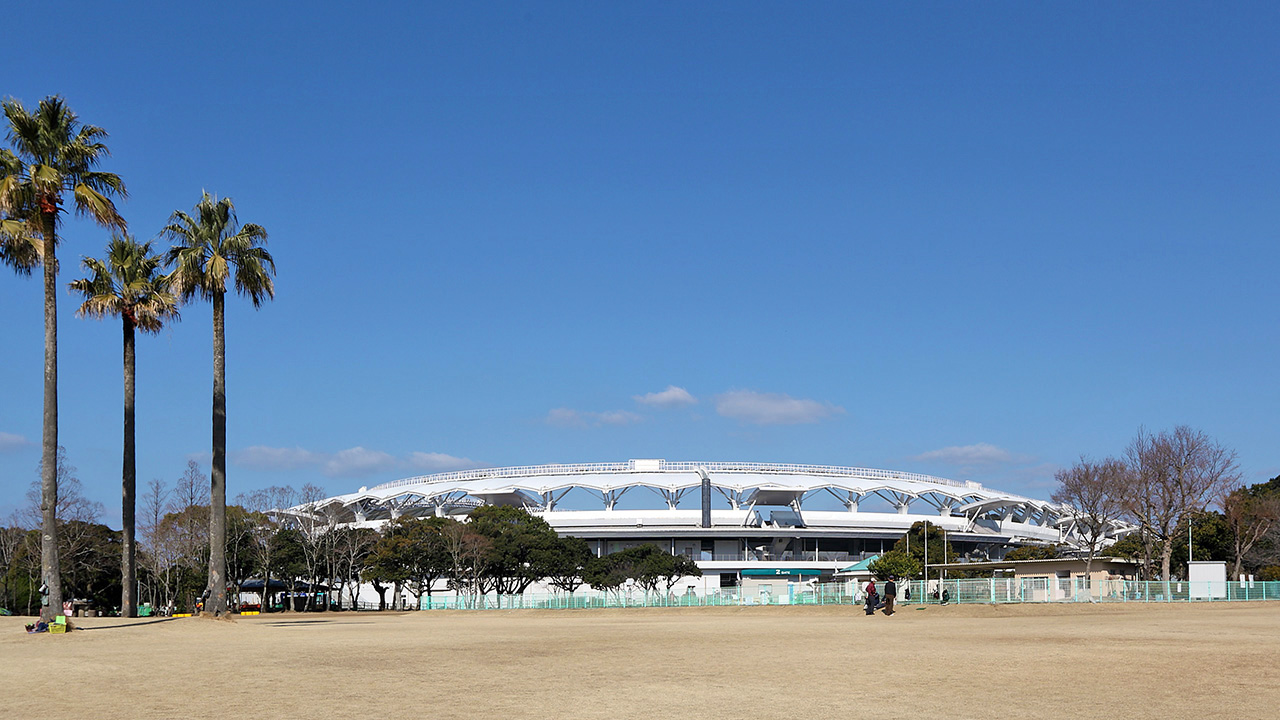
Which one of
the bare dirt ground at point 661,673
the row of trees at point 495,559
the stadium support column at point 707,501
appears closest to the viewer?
the bare dirt ground at point 661,673

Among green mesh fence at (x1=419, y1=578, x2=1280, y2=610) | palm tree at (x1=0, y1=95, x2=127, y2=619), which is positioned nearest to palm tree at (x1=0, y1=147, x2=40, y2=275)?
palm tree at (x1=0, y1=95, x2=127, y2=619)

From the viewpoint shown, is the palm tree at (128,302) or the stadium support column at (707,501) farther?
the stadium support column at (707,501)

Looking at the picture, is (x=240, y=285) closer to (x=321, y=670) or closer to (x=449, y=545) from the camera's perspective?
(x=321, y=670)

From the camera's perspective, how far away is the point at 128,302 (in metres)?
38.3

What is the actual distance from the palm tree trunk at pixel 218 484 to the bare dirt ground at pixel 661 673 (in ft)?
16.1

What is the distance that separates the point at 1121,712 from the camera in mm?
12555

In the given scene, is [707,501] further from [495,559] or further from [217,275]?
[217,275]

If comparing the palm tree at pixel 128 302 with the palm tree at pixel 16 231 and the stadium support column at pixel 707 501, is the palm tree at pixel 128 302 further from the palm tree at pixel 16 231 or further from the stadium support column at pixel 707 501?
the stadium support column at pixel 707 501

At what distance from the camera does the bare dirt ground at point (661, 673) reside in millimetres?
13258

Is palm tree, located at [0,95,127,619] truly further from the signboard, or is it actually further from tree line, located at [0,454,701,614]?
the signboard

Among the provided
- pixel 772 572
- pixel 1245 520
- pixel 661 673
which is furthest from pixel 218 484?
pixel 772 572

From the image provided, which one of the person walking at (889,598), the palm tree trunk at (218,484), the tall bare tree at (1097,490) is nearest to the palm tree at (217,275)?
the palm tree trunk at (218,484)

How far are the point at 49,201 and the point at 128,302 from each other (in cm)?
776

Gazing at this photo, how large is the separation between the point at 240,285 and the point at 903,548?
71210 mm
